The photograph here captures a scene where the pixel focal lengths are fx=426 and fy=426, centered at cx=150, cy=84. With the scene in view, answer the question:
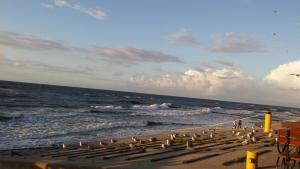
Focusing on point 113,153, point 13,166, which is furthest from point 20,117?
point 13,166

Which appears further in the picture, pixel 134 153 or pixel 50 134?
pixel 50 134

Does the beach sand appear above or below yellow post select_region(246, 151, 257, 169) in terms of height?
below

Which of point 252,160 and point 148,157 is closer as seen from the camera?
point 252,160

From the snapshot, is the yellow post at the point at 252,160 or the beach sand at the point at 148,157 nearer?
the yellow post at the point at 252,160

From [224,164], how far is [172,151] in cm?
371

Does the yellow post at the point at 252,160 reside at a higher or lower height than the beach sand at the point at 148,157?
higher

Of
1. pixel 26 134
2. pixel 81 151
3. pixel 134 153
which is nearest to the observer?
pixel 134 153

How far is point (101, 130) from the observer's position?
2678cm

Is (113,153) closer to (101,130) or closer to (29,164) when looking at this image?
(29,164)

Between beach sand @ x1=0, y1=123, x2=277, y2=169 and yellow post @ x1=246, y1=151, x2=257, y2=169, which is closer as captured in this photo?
yellow post @ x1=246, y1=151, x2=257, y2=169

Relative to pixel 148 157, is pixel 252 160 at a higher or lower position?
higher

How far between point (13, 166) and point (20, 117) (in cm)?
2491

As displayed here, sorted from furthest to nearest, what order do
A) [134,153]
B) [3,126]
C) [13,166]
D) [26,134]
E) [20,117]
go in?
[20,117], [3,126], [26,134], [134,153], [13,166]

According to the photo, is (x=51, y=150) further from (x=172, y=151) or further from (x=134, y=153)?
(x=172, y=151)
